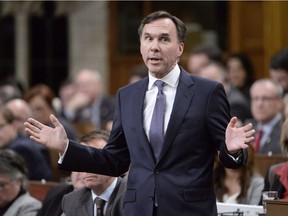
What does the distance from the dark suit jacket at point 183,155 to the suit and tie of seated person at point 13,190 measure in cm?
168

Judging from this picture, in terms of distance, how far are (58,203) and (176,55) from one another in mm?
1869

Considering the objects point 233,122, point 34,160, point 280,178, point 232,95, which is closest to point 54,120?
point 233,122

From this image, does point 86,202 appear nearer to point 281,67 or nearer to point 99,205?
point 99,205

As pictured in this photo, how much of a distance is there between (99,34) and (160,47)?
29.2 feet

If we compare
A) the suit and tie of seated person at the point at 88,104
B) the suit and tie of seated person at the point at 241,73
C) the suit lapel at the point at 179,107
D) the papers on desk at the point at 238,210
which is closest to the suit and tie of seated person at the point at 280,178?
the papers on desk at the point at 238,210

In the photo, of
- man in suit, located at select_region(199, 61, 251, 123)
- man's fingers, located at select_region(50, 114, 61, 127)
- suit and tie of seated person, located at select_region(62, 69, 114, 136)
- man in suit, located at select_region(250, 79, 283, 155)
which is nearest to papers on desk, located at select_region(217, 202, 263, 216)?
man's fingers, located at select_region(50, 114, 61, 127)

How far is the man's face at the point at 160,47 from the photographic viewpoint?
416 cm

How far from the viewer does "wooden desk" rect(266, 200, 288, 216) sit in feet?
13.7

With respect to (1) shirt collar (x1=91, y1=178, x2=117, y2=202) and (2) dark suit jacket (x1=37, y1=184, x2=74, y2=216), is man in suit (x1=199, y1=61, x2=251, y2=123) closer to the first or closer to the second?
(2) dark suit jacket (x1=37, y1=184, x2=74, y2=216)

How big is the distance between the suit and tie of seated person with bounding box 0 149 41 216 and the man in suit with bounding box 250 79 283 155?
7.77ft

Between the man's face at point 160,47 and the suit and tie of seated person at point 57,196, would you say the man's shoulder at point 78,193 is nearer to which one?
the suit and tie of seated person at point 57,196

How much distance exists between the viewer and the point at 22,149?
303 inches

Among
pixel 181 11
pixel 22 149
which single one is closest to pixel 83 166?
pixel 22 149

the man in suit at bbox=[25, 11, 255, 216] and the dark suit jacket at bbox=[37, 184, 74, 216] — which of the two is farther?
the dark suit jacket at bbox=[37, 184, 74, 216]
